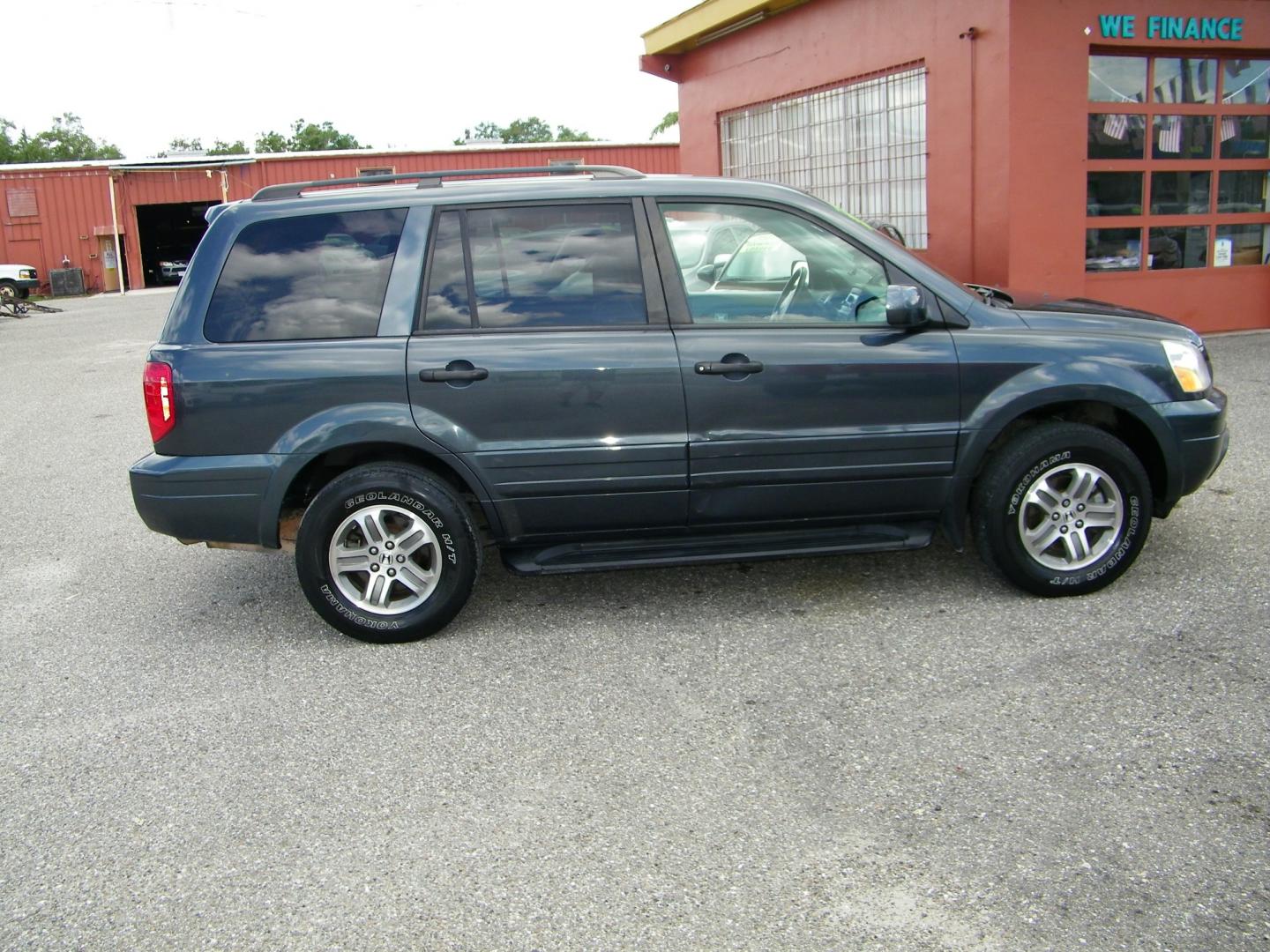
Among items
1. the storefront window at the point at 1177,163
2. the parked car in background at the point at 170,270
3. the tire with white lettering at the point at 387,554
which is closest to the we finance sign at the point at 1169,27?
the storefront window at the point at 1177,163

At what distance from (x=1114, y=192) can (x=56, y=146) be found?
73.7m

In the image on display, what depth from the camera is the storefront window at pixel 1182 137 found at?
35.6ft

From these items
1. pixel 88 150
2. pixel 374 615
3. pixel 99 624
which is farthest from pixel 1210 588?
pixel 88 150

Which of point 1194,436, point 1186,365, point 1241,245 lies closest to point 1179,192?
point 1241,245

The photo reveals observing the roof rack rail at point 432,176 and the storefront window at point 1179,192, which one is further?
the storefront window at point 1179,192

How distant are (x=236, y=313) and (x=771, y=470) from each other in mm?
2241

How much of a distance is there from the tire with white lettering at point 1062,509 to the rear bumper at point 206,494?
9.59ft

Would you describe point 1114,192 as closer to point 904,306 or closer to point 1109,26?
point 1109,26

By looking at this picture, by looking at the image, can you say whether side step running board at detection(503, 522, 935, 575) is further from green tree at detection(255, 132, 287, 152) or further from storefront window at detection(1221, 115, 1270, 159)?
green tree at detection(255, 132, 287, 152)

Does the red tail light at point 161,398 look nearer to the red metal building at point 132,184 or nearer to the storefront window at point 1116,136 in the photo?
the storefront window at point 1116,136

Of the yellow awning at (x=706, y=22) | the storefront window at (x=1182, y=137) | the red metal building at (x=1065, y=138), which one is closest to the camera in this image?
the red metal building at (x=1065, y=138)

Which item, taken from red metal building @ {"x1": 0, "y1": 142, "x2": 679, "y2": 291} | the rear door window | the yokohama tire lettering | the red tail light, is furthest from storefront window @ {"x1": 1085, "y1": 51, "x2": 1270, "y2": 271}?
red metal building @ {"x1": 0, "y1": 142, "x2": 679, "y2": 291}

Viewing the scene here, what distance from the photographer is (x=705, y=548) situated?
475cm

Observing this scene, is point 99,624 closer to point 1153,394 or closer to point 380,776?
point 380,776
